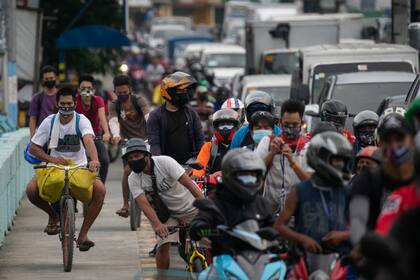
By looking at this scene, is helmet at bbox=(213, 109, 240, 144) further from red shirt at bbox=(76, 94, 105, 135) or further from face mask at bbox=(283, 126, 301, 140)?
red shirt at bbox=(76, 94, 105, 135)

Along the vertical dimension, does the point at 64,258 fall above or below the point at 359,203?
below

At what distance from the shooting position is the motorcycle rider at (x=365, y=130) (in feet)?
45.6

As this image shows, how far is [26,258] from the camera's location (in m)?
15.9

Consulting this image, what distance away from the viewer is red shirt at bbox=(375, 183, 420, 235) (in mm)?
8116

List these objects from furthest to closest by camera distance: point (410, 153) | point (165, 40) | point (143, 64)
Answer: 1. point (165, 40)
2. point (143, 64)
3. point (410, 153)

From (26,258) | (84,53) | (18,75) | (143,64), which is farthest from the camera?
(143,64)

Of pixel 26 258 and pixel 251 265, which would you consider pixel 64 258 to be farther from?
pixel 251 265

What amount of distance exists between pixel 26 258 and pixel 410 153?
7987 millimetres

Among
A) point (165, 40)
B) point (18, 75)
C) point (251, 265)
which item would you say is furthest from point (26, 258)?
point (165, 40)

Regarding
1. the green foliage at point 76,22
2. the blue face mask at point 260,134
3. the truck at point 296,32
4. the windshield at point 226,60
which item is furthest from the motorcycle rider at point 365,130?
the windshield at point 226,60

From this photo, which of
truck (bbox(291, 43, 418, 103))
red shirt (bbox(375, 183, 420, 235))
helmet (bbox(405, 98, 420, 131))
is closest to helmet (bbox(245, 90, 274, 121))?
helmet (bbox(405, 98, 420, 131))

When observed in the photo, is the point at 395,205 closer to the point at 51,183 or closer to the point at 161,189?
the point at 161,189

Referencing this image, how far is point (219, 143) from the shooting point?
1423 centimetres

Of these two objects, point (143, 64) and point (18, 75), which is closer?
point (18, 75)
